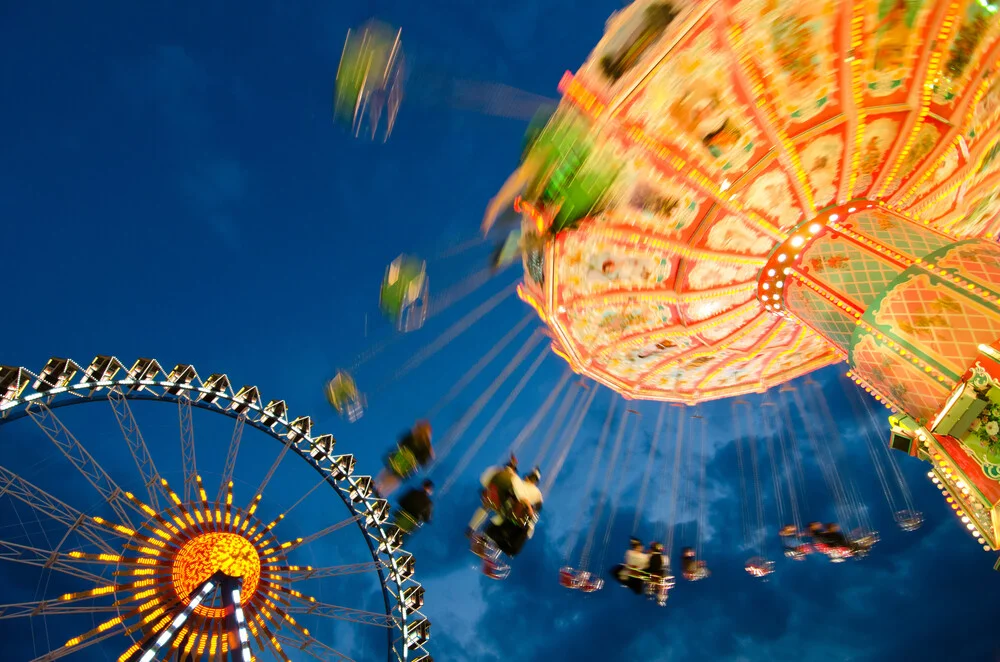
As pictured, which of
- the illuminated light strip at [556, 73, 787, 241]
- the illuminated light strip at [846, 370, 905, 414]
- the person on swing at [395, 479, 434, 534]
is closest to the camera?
the illuminated light strip at [556, 73, 787, 241]

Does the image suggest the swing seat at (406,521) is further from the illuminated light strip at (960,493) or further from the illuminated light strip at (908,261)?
the illuminated light strip at (908,261)

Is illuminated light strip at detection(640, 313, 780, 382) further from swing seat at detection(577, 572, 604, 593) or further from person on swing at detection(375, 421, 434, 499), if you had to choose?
person on swing at detection(375, 421, 434, 499)

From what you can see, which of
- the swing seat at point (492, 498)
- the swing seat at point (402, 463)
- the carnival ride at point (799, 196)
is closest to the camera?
the carnival ride at point (799, 196)

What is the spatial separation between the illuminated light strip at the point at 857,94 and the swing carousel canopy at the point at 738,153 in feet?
0.07

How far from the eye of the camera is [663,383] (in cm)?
1021

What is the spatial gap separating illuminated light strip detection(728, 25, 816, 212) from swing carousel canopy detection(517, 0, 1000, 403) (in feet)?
0.07

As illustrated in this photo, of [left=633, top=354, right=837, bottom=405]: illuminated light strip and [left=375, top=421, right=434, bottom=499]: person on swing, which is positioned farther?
[left=633, top=354, right=837, bottom=405]: illuminated light strip

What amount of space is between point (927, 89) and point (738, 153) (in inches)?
86.2

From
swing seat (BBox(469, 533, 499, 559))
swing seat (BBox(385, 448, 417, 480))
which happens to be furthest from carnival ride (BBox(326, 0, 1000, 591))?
swing seat (BBox(469, 533, 499, 559))

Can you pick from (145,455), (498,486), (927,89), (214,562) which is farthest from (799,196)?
(145,455)

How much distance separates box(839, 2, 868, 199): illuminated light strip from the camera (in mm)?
5152

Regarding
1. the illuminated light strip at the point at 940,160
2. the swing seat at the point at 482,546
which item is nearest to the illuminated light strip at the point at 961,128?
the illuminated light strip at the point at 940,160

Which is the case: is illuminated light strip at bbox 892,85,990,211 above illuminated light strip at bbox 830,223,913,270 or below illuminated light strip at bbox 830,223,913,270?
above

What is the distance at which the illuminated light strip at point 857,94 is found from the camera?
515cm
